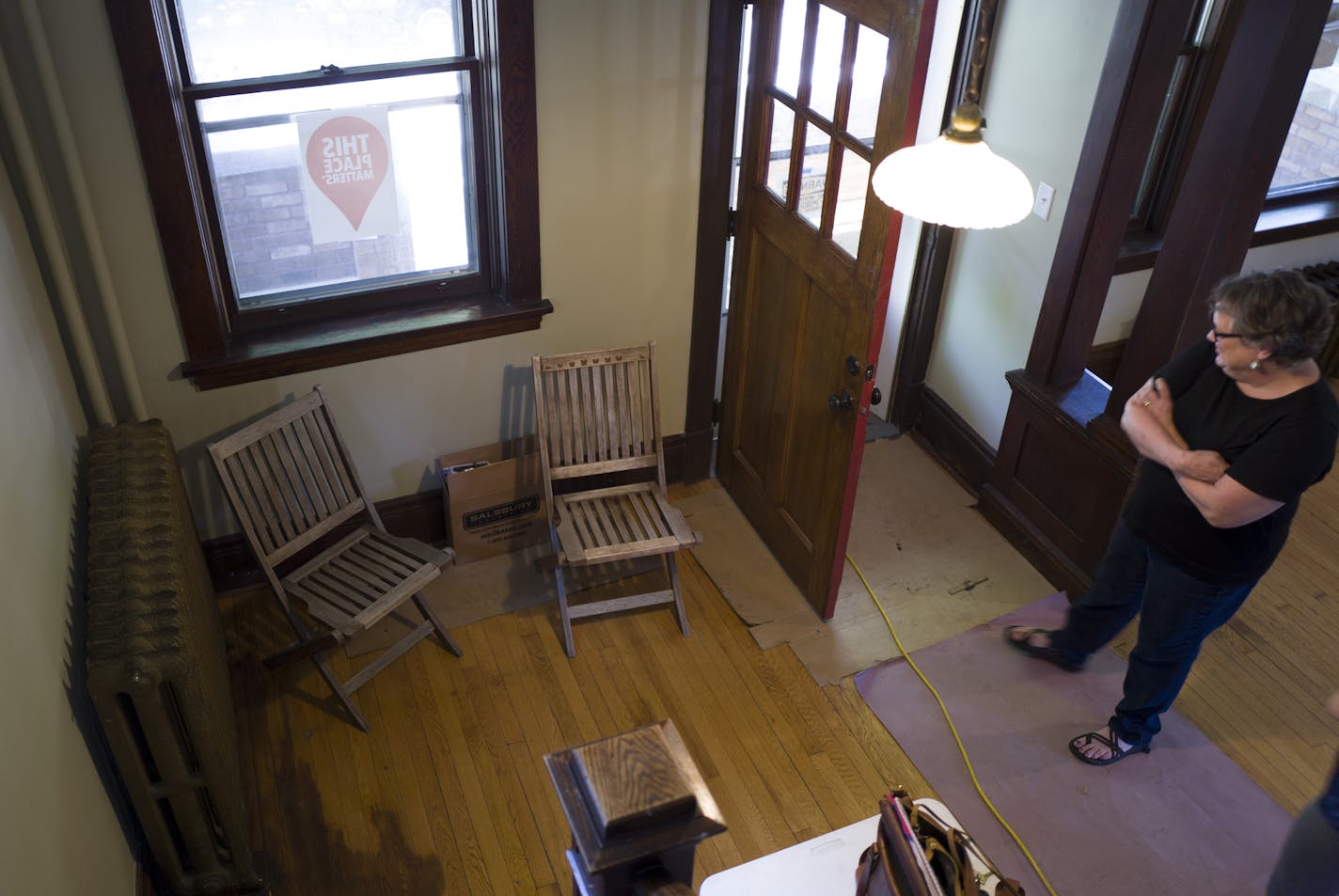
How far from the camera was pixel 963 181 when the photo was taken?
2.56 metres

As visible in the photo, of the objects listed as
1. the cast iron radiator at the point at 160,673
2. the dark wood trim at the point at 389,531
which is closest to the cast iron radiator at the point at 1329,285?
the dark wood trim at the point at 389,531

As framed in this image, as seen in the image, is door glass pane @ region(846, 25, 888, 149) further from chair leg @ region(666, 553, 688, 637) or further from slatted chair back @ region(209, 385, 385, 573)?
slatted chair back @ region(209, 385, 385, 573)

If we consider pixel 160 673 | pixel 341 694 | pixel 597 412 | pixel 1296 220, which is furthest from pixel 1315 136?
pixel 160 673

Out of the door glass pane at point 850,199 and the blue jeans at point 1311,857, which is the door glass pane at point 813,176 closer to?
the door glass pane at point 850,199

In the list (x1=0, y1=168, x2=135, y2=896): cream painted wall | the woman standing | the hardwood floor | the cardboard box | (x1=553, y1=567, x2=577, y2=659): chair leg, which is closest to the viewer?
(x1=0, y1=168, x2=135, y2=896): cream painted wall

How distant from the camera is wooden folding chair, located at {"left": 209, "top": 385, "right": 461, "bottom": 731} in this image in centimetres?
350

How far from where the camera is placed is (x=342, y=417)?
3.93 metres

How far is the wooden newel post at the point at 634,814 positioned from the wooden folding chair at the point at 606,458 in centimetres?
272

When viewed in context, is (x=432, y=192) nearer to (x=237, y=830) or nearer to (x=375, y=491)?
(x=375, y=491)

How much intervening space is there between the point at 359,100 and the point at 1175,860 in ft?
11.6

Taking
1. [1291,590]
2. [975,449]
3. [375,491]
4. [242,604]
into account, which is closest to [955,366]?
[975,449]

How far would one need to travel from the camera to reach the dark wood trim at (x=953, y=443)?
4.71 m

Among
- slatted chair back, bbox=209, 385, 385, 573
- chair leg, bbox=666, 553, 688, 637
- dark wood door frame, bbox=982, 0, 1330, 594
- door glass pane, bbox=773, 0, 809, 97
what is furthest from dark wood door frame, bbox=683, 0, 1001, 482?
slatted chair back, bbox=209, 385, 385, 573

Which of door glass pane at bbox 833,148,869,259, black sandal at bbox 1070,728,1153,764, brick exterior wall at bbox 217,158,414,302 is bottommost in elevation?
black sandal at bbox 1070,728,1153,764
